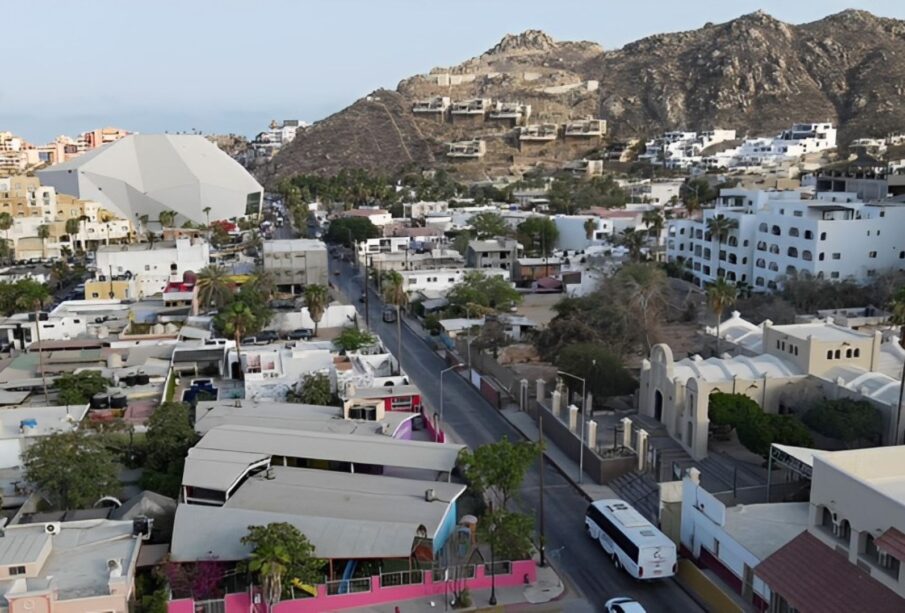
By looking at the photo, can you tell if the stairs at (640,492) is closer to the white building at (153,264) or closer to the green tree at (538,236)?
the white building at (153,264)

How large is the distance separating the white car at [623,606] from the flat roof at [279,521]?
219 inches

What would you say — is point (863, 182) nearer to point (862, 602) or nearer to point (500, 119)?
point (862, 602)

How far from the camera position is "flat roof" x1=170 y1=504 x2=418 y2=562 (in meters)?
23.2

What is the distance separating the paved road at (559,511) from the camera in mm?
23703

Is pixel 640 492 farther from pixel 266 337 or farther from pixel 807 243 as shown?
pixel 807 243

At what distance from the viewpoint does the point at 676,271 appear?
72562 millimetres

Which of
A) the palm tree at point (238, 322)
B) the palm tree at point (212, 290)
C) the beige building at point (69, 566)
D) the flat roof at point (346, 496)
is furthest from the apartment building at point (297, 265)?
the beige building at point (69, 566)

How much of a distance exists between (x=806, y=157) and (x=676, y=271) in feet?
240

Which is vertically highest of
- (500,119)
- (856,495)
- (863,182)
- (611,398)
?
(500,119)

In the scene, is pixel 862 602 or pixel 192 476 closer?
pixel 862 602

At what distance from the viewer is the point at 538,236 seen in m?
85.5

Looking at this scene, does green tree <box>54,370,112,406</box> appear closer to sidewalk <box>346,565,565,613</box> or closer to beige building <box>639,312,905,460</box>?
sidewalk <box>346,565,565,613</box>

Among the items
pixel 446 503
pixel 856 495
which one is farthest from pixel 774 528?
pixel 446 503

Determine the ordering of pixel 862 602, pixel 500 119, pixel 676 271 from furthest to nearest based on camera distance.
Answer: pixel 500 119 → pixel 676 271 → pixel 862 602
